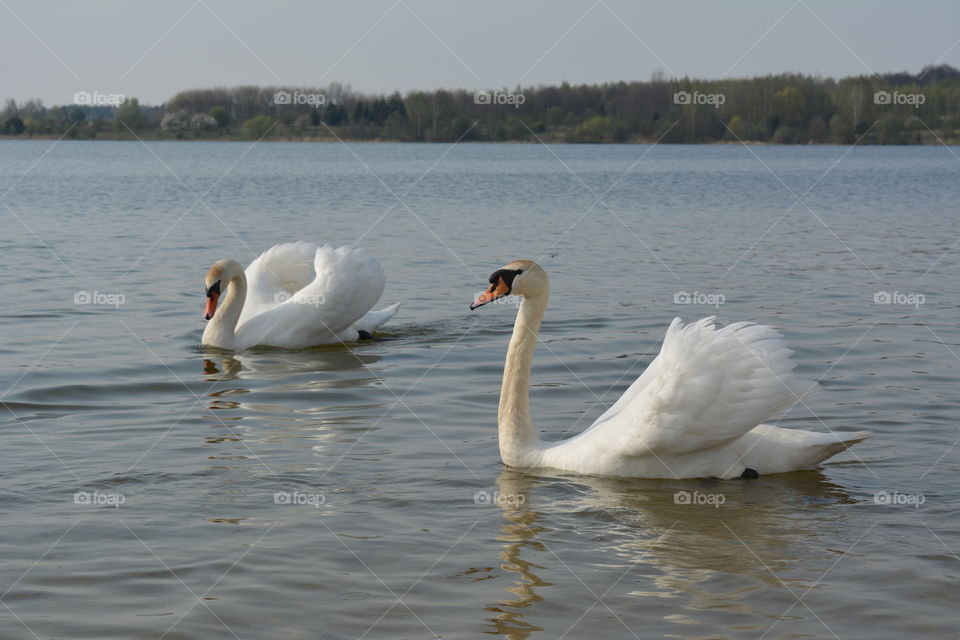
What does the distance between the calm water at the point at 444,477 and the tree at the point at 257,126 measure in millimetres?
77111

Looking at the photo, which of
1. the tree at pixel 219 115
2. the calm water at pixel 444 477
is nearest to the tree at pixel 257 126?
the tree at pixel 219 115

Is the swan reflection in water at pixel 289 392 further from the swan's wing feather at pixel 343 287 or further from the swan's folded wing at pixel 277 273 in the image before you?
the swan's folded wing at pixel 277 273

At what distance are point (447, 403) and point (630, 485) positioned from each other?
105 inches

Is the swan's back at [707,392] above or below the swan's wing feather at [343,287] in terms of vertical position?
below

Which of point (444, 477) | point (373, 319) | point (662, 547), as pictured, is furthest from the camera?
point (373, 319)

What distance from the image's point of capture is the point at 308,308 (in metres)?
12.4

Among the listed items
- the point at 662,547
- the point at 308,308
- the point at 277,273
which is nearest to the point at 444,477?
the point at 662,547

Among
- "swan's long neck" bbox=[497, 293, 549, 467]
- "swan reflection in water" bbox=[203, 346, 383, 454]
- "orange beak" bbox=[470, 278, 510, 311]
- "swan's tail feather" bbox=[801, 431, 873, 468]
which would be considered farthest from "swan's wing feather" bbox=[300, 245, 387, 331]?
"swan's tail feather" bbox=[801, 431, 873, 468]

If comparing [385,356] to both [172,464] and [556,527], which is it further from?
[556,527]

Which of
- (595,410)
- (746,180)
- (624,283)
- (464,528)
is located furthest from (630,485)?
(746,180)

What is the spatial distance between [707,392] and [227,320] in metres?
6.64

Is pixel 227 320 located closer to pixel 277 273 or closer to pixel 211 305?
pixel 211 305

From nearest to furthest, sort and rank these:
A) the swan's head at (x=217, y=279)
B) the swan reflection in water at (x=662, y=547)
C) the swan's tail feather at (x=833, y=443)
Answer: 1. the swan reflection in water at (x=662, y=547)
2. the swan's tail feather at (x=833, y=443)
3. the swan's head at (x=217, y=279)

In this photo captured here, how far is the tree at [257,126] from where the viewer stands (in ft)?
314
